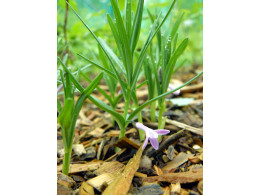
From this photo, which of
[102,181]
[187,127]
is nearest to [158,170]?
[102,181]

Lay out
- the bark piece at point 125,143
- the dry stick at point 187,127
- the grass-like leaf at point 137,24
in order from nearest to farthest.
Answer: the grass-like leaf at point 137,24
the bark piece at point 125,143
the dry stick at point 187,127

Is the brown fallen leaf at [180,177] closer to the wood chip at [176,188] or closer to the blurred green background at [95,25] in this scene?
the wood chip at [176,188]

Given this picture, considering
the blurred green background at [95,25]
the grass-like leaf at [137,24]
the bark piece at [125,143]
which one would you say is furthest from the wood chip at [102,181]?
the blurred green background at [95,25]

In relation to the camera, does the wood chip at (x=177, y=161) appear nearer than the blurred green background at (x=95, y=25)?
Yes

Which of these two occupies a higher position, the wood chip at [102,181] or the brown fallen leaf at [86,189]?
the wood chip at [102,181]

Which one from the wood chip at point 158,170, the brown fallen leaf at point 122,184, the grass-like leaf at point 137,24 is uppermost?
the grass-like leaf at point 137,24

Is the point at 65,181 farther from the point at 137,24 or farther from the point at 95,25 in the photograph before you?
the point at 95,25

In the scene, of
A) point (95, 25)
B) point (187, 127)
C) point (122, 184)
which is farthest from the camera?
point (95, 25)

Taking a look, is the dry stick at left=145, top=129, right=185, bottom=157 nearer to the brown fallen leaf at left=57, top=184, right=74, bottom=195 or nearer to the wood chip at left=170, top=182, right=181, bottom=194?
the wood chip at left=170, top=182, right=181, bottom=194
